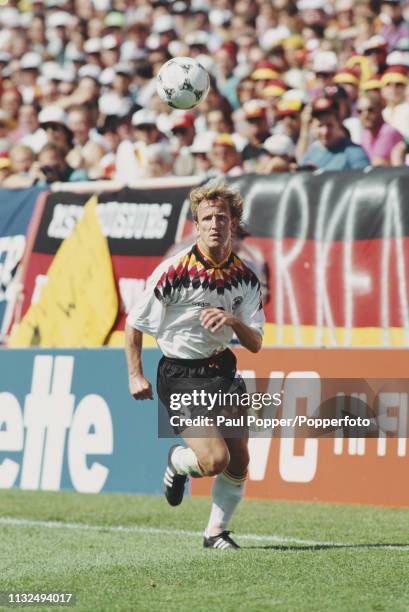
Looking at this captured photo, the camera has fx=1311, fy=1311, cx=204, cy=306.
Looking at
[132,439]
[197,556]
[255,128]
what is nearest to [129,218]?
[255,128]

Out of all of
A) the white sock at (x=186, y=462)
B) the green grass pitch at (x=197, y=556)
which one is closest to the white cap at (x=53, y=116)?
the green grass pitch at (x=197, y=556)

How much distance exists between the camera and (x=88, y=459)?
11500mm

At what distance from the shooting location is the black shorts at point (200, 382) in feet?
25.5

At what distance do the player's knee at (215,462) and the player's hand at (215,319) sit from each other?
870mm

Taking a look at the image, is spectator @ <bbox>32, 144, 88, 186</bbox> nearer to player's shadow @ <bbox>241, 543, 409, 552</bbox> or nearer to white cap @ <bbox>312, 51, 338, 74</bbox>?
white cap @ <bbox>312, 51, 338, 74</bbox>

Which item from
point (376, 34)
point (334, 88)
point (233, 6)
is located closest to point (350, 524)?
point (334, 88)

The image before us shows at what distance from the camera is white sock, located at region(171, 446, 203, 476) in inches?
305

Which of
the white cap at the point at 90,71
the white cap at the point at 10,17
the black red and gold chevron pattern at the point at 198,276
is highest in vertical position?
the white cap at the point at 10,17

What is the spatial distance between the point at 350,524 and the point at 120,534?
163cm

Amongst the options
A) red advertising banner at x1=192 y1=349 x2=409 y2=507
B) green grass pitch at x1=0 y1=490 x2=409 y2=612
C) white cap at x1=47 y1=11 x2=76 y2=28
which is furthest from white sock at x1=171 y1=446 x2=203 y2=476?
white cap at x1=47 y1=11 x2=76 y2=28

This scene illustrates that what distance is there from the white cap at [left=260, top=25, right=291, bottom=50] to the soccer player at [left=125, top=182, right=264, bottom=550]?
30.1ft

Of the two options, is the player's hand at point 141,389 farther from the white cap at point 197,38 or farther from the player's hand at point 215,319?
the white cap at point 197,38

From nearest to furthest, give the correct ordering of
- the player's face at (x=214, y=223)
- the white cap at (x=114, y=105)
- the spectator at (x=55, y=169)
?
the player's face at (x=214, y=223) → the spectator at (x=55, y=169) → the white cap at (x=114, y=105)

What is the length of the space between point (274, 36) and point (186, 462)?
33.2 ft
